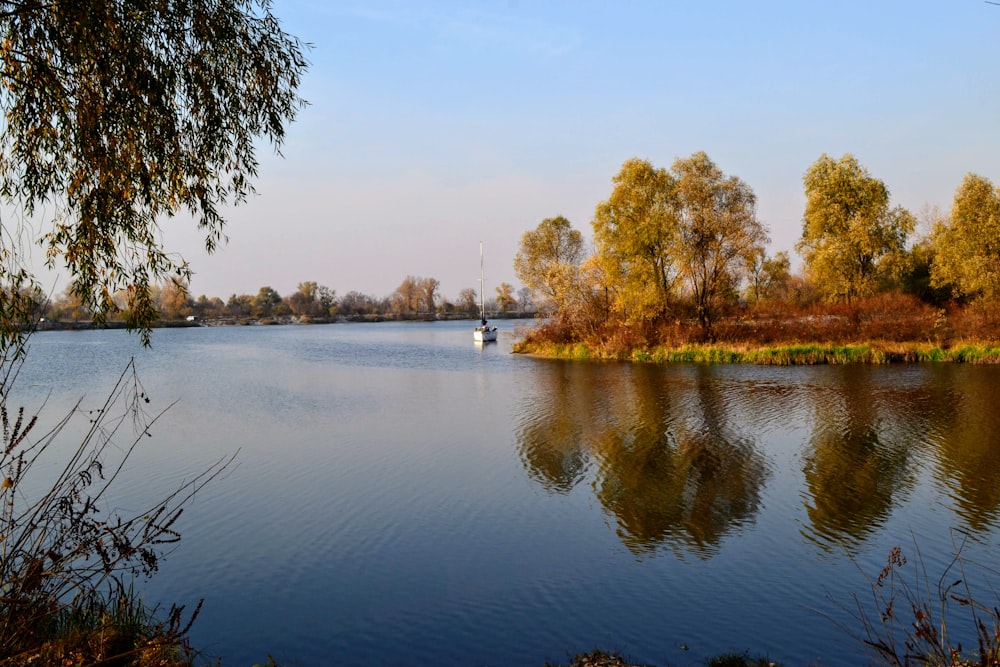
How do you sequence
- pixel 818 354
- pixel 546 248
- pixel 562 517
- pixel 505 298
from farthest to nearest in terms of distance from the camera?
pixel 505 298 → pixel 546 248 → pixel 818 354 → pixel 562 517

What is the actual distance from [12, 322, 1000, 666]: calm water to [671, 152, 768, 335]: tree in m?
14.0

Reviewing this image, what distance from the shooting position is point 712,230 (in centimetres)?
3547

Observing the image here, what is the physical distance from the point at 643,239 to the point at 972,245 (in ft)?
53.2

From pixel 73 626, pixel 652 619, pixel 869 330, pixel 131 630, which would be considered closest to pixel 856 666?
pixel 652 619

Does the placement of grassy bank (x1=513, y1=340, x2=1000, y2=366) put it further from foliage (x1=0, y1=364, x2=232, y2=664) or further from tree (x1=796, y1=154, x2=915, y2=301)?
foliage (x1=0, y1=364, x2=232, y2=664)

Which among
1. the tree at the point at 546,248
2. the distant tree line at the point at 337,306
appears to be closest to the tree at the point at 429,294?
the distant tree line at the point at 337,306

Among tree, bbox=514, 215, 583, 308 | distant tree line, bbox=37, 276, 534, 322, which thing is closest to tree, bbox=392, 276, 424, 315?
distant tree line, bbox=37, 276, 534, 322

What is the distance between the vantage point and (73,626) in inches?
233

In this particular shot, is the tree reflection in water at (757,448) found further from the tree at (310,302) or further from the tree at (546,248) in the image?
the tree at (310,302)

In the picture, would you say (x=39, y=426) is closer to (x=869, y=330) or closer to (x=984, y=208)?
(x=869, y=330)

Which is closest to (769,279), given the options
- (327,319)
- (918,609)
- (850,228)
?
(850,228)

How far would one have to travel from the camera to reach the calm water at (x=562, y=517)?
22.7 ft

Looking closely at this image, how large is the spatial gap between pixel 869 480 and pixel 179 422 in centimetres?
1742

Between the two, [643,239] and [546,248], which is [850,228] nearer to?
[643,239]
